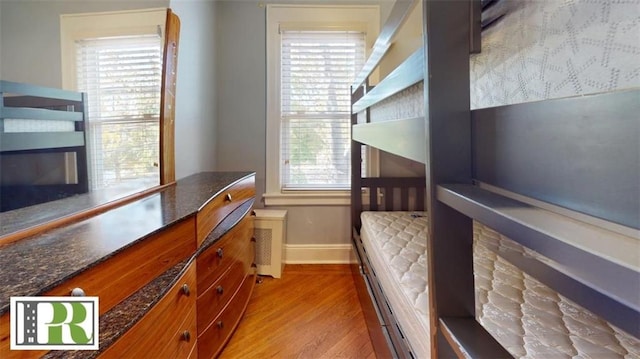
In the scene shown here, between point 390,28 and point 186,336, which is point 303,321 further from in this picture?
point 390,28

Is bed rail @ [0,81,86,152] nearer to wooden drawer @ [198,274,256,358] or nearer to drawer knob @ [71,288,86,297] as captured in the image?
drawer knob @ [71,288,86,297]

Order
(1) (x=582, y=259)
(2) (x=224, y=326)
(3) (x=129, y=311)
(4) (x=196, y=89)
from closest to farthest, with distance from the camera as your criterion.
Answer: (1) (x=582, y=259)
(3) (x=129, y=311)
(2) (x=224, y=326)
(4) (x=196, y=89)

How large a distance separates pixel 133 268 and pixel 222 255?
0.69 m

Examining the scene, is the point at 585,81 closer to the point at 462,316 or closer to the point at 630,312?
the point at 630,312

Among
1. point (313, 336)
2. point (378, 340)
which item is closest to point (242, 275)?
point (313, 336)

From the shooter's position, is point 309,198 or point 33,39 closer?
point 33,39

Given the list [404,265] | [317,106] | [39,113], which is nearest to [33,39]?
[39,113]

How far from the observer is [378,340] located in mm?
1485

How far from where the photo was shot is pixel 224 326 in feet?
5.50

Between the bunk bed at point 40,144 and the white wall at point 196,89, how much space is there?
0.90m

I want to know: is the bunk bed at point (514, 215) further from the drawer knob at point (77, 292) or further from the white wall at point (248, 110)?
the white wall at point (248, 110)

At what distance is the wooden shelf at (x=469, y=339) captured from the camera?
54cm

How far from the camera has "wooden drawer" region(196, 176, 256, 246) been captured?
4.53ft

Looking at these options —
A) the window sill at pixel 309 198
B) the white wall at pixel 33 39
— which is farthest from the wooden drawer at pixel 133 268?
the window sill at pixel 309 198
